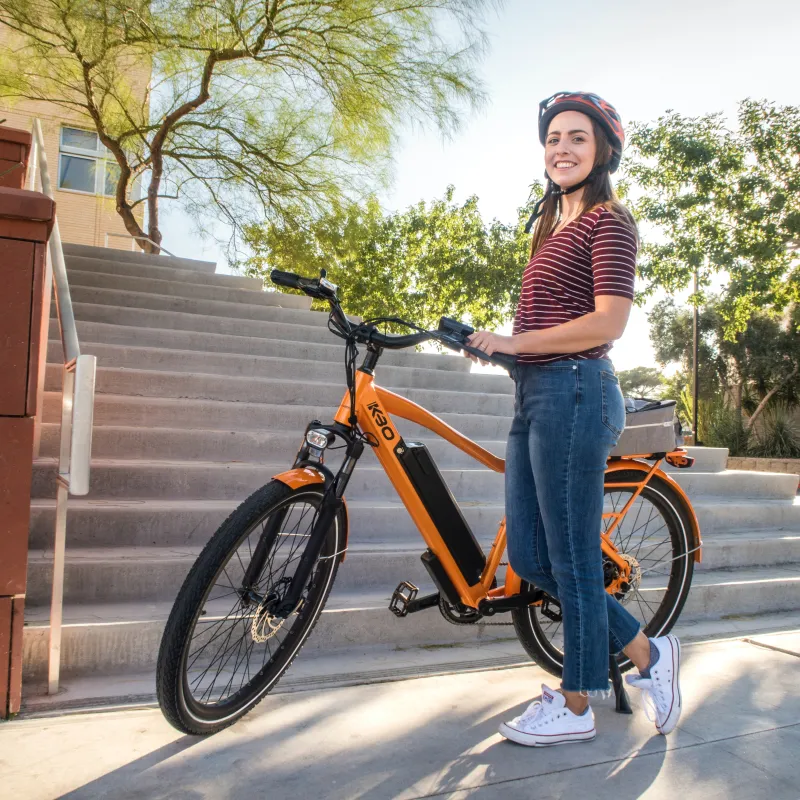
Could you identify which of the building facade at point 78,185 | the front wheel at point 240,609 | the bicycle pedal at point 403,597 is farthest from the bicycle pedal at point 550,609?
the building facade at point 78,185

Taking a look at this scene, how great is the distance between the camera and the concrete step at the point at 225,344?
19.7 ft

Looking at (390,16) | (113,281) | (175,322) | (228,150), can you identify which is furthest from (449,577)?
(228,150)

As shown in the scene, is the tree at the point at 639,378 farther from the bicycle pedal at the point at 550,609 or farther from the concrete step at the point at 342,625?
the bicycle pedal at the point at 550,609

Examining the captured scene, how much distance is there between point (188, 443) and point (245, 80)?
9.49 m

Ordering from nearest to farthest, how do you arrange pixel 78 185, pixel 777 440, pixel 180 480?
pixel 180 480 → pixel 777 440 → pixel 78 185

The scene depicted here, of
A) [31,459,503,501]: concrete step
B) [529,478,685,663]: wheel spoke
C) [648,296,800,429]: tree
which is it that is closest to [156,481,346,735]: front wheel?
[529,478,685,663]: wheel spoke

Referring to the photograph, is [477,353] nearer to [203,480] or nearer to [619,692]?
[619,692]

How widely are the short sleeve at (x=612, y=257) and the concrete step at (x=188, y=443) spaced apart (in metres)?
2.78

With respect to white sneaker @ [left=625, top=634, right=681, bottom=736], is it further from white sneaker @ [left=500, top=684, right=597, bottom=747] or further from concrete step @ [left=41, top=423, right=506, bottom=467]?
concrete step @ [left=41, top=423, right=506, bottom=467]

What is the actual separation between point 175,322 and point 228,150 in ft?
22.3

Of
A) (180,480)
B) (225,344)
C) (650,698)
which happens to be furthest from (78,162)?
(650,698)

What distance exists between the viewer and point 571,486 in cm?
239

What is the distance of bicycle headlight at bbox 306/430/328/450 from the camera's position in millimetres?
2490

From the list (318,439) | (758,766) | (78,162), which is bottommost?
(758,766)
